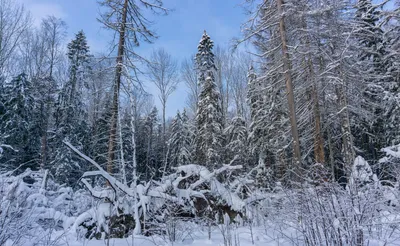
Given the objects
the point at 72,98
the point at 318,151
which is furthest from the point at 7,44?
the point at 318,151

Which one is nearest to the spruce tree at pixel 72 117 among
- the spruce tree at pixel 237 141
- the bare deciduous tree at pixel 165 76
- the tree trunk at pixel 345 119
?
the bare deciduous tree at pixel 165 76

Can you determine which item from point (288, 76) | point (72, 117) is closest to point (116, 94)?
point (288, 76)

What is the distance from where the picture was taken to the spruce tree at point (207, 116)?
17266mm

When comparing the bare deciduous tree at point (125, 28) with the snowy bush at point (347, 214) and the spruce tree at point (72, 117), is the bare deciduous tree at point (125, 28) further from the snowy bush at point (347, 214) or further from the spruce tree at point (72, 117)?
the spruce tree at point (72, 117)

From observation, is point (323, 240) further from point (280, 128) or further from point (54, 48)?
point (54, 48)

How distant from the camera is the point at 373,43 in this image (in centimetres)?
1711

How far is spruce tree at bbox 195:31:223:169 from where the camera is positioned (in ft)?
56.6

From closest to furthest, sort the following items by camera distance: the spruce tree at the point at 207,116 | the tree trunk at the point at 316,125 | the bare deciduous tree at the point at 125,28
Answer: the bare deciduous tree at the point at 125,28, the tree trunk at the point at 316,125, the spruce tree at the point at 207,116

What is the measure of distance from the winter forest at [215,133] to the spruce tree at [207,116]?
92 mm

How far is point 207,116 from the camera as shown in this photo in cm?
1767

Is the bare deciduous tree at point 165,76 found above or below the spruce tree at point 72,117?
above

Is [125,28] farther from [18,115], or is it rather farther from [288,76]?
[18,115]

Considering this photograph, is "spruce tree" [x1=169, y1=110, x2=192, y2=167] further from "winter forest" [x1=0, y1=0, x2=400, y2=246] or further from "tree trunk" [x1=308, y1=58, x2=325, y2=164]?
"tree trunk" [x1=308, y1=58, x2=325, y2=164]

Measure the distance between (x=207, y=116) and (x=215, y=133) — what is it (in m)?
1.33
